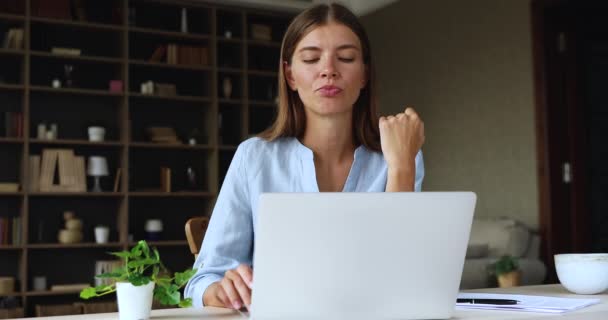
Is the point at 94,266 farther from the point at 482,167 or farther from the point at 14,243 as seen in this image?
the point at 482,167

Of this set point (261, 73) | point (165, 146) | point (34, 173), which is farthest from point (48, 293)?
point (261, 73)

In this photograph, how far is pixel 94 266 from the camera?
6.25 m

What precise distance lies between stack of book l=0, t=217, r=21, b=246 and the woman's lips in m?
4.83

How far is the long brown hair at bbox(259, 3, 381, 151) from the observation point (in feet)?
5.65

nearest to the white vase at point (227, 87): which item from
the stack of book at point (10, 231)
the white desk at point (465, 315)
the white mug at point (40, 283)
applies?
the stack of book at point (10, 231)

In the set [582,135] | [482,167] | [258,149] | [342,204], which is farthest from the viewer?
[482,167]

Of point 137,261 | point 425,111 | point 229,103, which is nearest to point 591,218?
point 425,111

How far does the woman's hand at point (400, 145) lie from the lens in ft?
4.57

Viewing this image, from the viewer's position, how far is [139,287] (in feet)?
3.59

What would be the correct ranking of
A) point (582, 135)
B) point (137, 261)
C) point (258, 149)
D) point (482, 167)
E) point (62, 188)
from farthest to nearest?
1. point (62, 188)
2. point (482, 167)
3. point (582, 135)
4. point (258, 149)
5. point (137, 261)

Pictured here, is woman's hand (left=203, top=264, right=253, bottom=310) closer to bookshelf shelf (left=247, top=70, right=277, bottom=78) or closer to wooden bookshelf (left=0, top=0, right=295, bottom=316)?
wooden bookshelf (left=0, top=0, right=295, bottom=316)

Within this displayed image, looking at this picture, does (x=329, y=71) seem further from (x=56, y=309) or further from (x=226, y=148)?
(x=226, y=148)

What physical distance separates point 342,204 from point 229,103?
5.86 meters

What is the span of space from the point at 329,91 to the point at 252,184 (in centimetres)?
27
